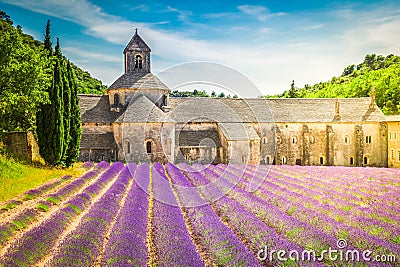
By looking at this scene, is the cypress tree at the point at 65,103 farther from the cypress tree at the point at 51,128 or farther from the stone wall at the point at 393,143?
the stone wall at the point at 393,143

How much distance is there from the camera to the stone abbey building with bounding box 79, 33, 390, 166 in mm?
37594

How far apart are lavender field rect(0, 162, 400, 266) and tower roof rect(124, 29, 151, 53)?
23.8m

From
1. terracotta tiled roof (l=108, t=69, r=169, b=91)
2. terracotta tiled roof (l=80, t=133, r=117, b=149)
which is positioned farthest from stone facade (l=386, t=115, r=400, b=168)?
terracotta tiled roof (l=80, t=133, r=117, b=149)

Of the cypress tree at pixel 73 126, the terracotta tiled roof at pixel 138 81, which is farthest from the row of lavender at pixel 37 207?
the terracotta tiled roof at pixel 138 81

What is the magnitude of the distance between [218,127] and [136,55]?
11555 mm

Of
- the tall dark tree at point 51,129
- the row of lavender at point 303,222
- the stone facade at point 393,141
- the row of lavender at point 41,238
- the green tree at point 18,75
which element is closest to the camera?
the row of lavender at point 41,238

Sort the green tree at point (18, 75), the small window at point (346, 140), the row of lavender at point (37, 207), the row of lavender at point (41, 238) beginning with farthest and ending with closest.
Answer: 1. the small window at point (346, 140)
2. the green tree at point (18, 75)
3. the row of lavender at point (37, 207)
4. the row of lavender at point (41, 238)

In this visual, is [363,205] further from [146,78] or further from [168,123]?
[146,78]

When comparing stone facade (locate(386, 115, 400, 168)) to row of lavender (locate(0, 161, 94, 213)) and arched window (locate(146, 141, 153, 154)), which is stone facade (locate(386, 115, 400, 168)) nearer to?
arched window (locate(146, 141, 153, 154))

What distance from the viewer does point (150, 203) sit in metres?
18.4

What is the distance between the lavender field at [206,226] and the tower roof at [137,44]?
2384 centimetres

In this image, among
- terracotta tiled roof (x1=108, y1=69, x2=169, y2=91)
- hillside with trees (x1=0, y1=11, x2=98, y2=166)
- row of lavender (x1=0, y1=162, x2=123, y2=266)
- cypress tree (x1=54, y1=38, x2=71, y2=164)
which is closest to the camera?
row of lavender (x1=0, y1=162, x2=123, y2=266)

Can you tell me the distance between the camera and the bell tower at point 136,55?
141 ft

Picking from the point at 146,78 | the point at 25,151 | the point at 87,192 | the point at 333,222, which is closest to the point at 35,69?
the point at 25,151
